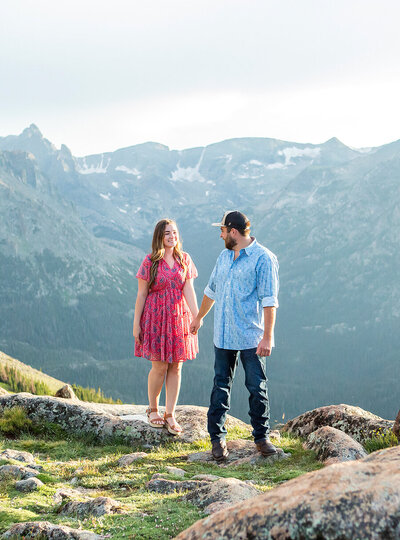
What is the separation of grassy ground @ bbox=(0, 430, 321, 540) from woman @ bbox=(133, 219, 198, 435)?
1.75 metres

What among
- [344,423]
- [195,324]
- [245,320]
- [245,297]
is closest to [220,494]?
[245,320]

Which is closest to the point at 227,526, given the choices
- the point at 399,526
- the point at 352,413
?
the point at 399,526

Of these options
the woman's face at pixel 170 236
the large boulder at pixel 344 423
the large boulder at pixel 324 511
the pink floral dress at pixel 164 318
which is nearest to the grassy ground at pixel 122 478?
the large boulder at pixel 344 423

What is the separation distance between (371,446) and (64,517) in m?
5.30

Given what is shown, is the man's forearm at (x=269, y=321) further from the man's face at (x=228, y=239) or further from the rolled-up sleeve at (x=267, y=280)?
the man's face at (x=228, y=239)

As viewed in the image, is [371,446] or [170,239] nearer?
[371,446]

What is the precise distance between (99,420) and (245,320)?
15.2 feet

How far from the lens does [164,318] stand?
392 inches

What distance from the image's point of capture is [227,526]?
9.73 feet

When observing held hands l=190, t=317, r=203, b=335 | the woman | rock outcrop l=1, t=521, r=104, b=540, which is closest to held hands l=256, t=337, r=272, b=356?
held hands l=190, t=317, r=203, b=335

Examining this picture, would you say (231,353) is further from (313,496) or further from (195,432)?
(313,496)

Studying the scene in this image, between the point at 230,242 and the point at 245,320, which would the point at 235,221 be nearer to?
the point at 230,242

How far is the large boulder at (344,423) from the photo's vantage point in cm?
917

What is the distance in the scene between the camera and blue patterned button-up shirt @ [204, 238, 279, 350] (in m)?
7.96
